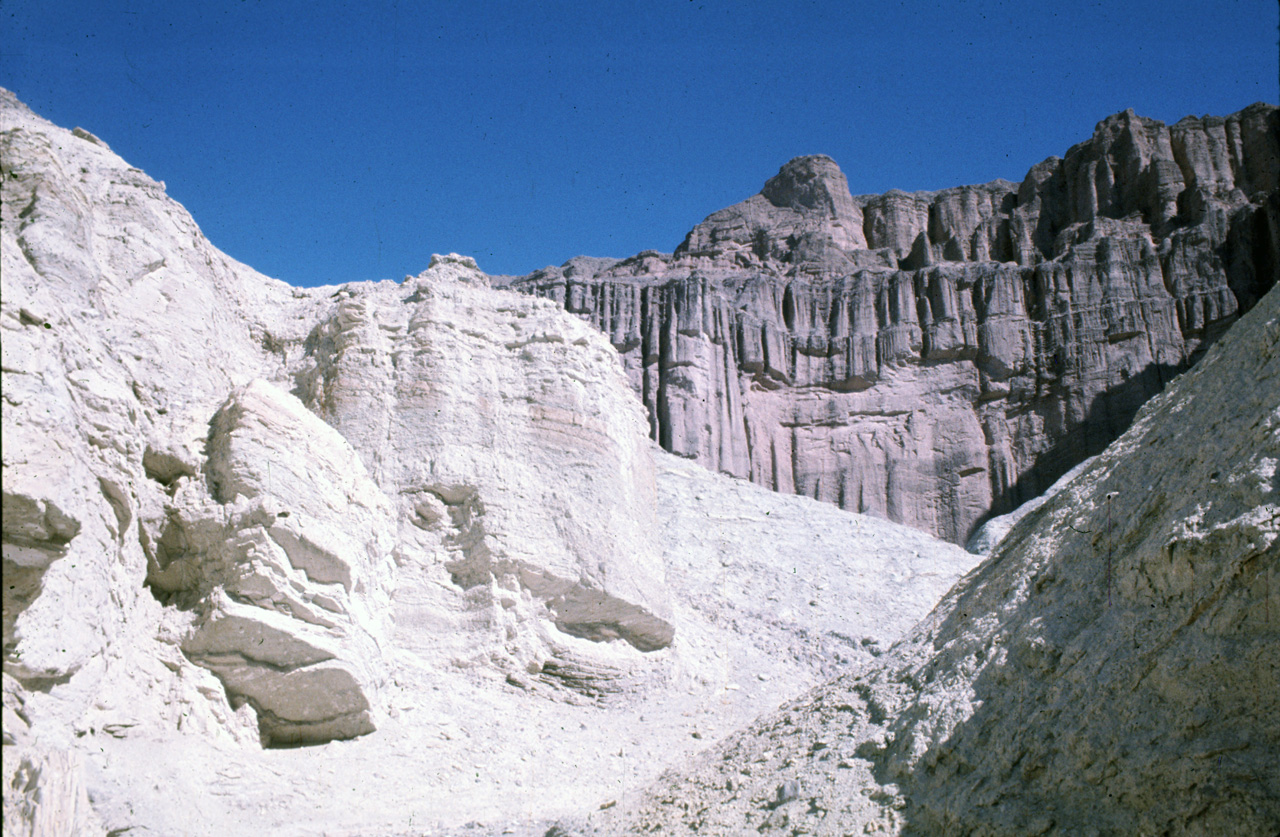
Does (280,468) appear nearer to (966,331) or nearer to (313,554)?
(313,554)

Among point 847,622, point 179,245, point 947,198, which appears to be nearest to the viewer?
point 179,245

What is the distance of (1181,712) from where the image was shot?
5.41 metres

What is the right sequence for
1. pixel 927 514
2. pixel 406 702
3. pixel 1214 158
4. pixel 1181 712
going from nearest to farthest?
pixel 1181 712, pixel 406 702, pixel 927 514, pixel 1214 158

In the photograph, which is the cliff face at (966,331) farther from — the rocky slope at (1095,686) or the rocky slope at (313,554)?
the rocky slope at (1095,686)

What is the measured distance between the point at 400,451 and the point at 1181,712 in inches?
463

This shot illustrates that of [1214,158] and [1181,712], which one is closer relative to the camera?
[1181,712]

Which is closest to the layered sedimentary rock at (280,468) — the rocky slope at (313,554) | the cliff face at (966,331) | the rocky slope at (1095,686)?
the rocky slope at (313,554)

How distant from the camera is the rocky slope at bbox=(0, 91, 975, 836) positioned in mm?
8094

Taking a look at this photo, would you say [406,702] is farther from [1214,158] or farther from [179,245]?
[1214,158]

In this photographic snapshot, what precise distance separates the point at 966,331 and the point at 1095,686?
42.6 metres

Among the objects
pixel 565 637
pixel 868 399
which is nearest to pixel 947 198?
pixel 868 399

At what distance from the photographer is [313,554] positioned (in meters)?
11.0

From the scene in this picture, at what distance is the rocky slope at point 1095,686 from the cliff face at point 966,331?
34.5 m

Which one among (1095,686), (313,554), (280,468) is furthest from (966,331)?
(1095,686)
